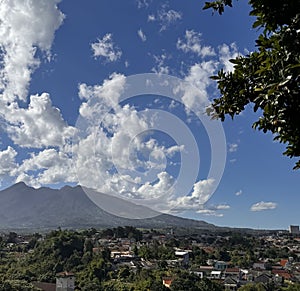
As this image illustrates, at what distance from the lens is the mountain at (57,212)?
389ft

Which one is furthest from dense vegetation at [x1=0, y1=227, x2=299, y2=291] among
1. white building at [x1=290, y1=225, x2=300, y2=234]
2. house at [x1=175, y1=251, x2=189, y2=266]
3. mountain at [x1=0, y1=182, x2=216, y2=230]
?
mountain at [x1=0, y1=182, x2=216, y2=230]

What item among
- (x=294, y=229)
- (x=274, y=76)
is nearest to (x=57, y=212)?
(x=294, y=229)

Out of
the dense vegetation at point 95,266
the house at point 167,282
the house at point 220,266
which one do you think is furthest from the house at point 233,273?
the house at point 167,282

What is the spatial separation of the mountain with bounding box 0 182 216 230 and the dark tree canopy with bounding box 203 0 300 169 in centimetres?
11100

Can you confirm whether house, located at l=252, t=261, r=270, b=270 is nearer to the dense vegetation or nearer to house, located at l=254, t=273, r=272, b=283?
the dense vegetation

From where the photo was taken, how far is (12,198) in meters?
162

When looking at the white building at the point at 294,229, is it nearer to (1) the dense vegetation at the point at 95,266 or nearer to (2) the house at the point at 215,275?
(1) the dense vegetation at the point at 95,266

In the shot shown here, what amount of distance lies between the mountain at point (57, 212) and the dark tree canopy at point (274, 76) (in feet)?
364

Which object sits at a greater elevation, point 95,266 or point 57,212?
point 57,212

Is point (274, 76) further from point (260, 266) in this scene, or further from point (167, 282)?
point (260, 266)

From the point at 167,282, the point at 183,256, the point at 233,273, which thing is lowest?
the point at 167,282

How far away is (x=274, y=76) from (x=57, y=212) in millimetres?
137386

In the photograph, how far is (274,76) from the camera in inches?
45.8

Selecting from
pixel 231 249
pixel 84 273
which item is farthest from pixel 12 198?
pixel 84 273
